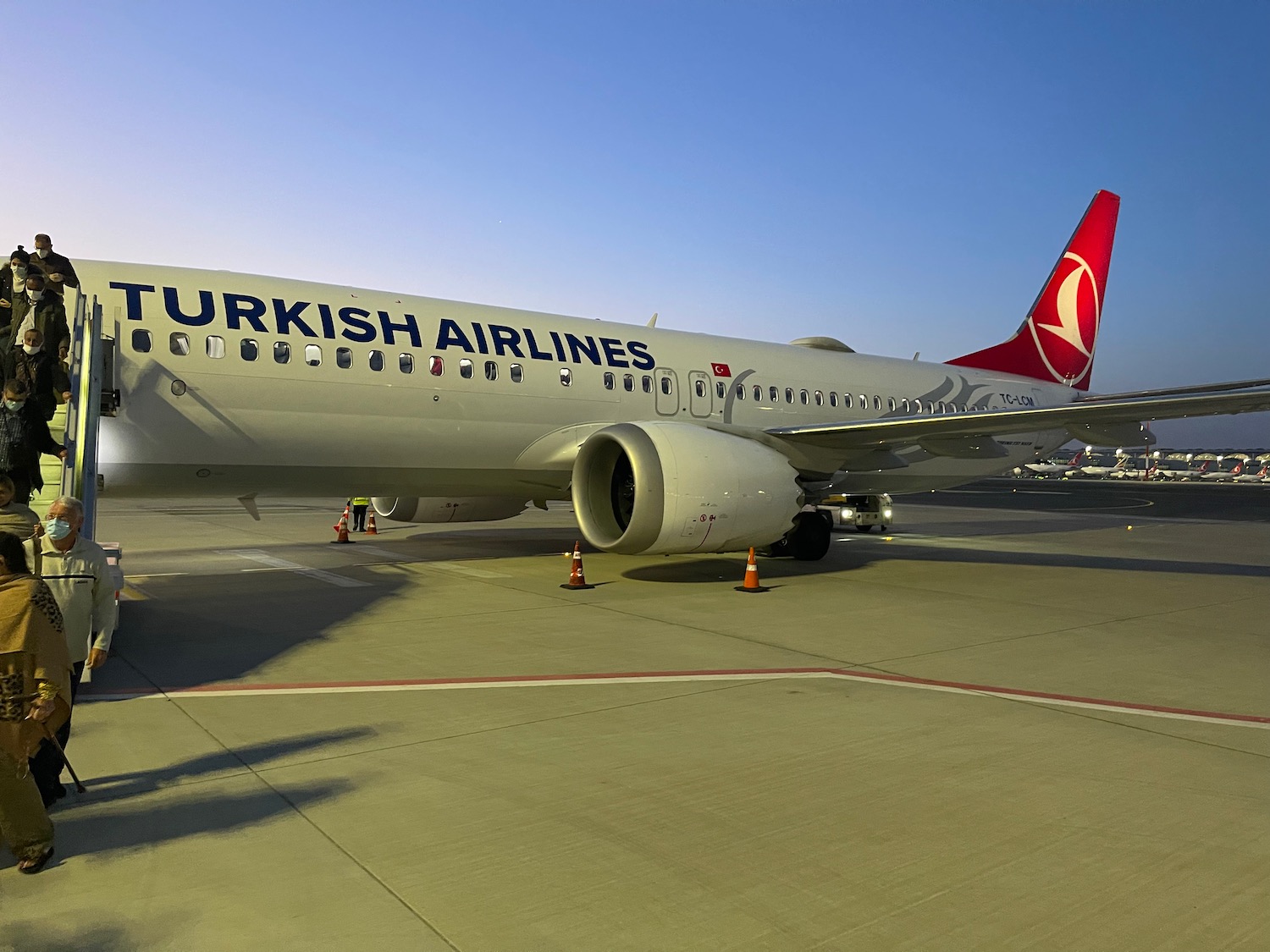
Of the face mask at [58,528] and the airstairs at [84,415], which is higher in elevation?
the airstairs at [84,415]

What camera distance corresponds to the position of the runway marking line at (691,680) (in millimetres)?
5828

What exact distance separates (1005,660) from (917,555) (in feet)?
26.7

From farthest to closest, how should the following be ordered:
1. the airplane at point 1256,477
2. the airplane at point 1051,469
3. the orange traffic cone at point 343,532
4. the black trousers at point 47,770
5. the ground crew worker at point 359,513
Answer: the airplane at point 1256,477, the airplane at point 1051,469, the ground crew worker at point 359,513, the orange traffic cone at point 343,532, the black trousers at point 47,770

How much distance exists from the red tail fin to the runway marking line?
14384 millimetres

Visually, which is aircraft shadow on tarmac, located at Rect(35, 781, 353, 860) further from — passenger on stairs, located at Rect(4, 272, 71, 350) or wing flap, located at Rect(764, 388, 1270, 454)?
wing flap, located at Rect(764, 388, 1270, 454)

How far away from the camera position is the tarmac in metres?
3.12

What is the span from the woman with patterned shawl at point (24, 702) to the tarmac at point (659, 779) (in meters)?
0.14

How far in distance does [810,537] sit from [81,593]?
11.1 m

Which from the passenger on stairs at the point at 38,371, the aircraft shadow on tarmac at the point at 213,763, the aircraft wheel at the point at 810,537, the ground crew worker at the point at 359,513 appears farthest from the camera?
the ground crew worker at the point at 359,513

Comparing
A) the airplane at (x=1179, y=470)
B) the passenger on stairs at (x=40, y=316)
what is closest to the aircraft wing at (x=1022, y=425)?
the passenger on stairs at (x=40, y=316)

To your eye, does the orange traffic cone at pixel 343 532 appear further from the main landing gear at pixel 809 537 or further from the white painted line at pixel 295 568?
the main landing gear at pixel 809 537

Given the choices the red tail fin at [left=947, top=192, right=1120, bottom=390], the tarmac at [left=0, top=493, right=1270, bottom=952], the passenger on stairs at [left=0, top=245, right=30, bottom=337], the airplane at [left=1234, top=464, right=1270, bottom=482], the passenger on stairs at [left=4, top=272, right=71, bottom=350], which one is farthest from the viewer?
the airplane at [left=1234, top=464, right=1270, bottom=482]

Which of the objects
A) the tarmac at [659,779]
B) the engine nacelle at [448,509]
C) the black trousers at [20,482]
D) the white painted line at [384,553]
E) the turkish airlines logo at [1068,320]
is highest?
the turkish airlines logo at [1068,320]

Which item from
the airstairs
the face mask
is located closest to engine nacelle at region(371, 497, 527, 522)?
the airstairs
